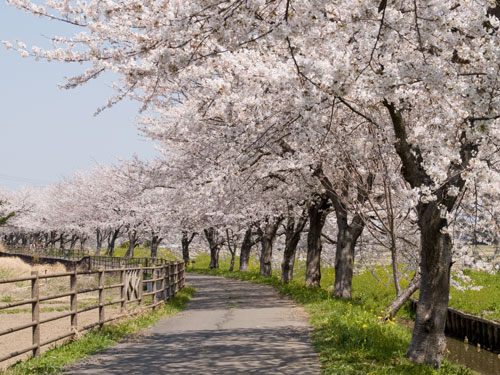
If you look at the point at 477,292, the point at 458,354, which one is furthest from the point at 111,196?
the point at 458,354

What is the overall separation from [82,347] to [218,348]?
8.01 feet

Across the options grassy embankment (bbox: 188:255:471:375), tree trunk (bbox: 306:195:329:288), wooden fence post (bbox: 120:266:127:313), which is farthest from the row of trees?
tree trunk (bbox: 306:195:329:288)

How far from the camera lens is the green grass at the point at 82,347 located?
8.21 meters

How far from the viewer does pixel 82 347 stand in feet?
33.8

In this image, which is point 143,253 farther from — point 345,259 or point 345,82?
point 345,82

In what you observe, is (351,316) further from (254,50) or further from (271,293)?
(271,293)

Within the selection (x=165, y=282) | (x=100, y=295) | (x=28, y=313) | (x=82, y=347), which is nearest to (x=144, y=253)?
(x=28, y=313)

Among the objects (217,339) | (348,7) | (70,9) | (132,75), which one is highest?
(70,9)

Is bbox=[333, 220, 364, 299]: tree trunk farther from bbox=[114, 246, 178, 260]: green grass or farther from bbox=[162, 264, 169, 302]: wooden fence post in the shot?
bbox=[114, 246, 178, 260]: green grass

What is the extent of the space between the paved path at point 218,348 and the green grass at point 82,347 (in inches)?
9.3

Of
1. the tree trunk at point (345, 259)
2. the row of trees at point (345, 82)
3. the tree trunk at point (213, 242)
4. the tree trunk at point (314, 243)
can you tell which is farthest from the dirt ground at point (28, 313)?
the tree trunk at point (213, 242)

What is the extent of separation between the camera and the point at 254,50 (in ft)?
44.4

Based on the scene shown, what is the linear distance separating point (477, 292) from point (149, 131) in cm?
1608

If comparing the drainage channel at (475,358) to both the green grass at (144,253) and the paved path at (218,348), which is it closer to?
the paved path at (218,348)
